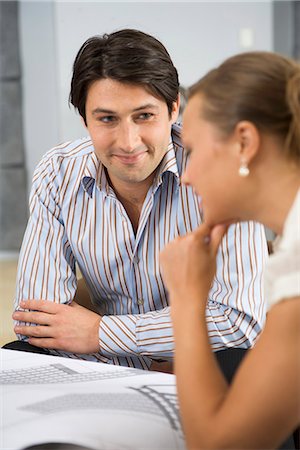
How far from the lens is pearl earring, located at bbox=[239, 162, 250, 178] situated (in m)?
1.00

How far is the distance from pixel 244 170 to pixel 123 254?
0.84 m

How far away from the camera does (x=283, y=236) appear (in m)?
0.99

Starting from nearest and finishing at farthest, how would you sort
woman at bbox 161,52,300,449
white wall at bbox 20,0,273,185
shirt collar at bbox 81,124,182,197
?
woman at bbox 161,52,300,449, shirt collar at bbox 81,124,182,197, white wall at bbox 20,0,273,185

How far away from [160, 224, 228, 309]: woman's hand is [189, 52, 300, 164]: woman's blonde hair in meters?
0.18

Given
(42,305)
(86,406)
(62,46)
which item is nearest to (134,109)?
(42,305)

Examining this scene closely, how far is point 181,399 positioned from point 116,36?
100 cm

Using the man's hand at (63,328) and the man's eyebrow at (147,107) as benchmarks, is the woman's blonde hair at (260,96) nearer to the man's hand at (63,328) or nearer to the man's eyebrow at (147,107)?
the man's eyebrow at (147,107)

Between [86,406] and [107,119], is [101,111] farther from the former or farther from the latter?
[86,406]

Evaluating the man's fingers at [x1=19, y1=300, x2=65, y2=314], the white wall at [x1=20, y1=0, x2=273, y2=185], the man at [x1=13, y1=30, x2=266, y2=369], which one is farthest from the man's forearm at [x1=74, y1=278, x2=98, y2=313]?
the white wall at [x1=20, y1=0, x2=273, y2=185]

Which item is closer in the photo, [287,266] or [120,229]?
[287,266]

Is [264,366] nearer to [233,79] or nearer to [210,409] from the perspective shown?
[210,409]

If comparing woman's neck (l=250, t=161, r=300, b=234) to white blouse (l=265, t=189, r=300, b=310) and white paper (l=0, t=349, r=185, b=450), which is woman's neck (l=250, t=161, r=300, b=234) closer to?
white blouse (l=265, t=189, r=300, b=310)

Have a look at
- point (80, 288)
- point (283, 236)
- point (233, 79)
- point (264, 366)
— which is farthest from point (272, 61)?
point (80, 288)

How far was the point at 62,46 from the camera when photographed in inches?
162
